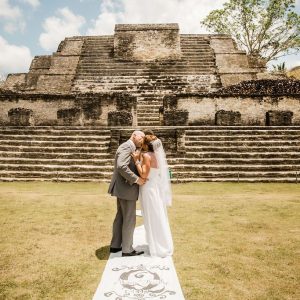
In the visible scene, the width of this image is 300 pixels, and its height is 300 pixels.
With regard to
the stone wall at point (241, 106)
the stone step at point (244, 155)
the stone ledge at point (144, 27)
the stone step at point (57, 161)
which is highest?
the stone ledge at point (144, 27)

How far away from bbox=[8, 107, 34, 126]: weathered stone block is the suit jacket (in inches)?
409

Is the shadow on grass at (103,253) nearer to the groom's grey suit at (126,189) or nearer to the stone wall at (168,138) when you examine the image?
the groom's grey suit at (126,189)

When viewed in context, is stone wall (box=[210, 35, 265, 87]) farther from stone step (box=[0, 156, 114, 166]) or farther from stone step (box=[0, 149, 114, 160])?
stone step (box=[0, 156, 114, 166])

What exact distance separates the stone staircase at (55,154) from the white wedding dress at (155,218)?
19.1 ft

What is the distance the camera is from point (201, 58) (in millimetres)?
20219

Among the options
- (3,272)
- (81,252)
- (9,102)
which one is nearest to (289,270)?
(81,252)

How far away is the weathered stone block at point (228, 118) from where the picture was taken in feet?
43.8

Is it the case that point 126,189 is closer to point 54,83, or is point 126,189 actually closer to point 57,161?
point 57,161

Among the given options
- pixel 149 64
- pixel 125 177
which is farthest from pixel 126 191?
pixel 149 64

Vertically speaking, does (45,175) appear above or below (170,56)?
below

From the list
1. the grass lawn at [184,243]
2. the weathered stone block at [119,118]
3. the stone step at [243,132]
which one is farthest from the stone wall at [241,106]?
the grass lawn at [184,243]

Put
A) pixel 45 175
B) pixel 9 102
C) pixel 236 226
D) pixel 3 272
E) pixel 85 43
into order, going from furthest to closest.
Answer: pixel 85 43, pixel 9 102, pixel 45 175, pixel 236 226, pixel 3 272

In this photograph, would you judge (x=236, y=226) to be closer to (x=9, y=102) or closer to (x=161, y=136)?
(x=161, y=136)

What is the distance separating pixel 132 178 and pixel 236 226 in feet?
7.00
